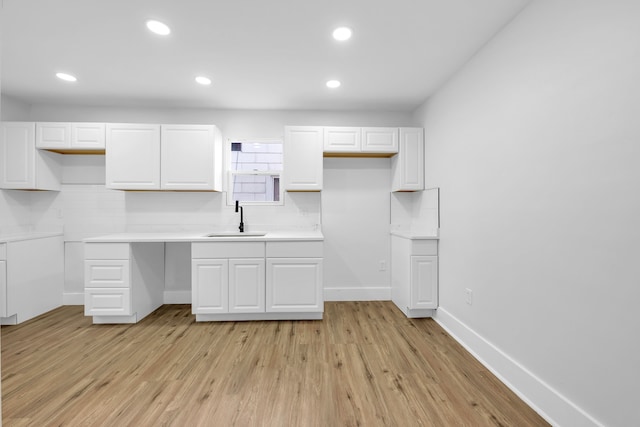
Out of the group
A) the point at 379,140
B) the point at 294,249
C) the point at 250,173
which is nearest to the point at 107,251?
the point at 250,173

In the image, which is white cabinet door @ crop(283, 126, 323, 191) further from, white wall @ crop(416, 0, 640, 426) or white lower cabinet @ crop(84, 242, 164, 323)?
white lower cabinet @ crop(84, 242, 164, 323)

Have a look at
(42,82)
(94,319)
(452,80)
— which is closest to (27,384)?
(94,319)

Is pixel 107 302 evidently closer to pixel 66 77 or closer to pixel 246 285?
pixel 246 285

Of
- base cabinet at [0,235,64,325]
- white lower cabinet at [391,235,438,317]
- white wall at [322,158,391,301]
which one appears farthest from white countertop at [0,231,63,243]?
white lower cabinet at [391,235,438,317]

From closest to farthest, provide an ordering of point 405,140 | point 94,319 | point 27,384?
point 27,384 → point 94,319 → point 405,140

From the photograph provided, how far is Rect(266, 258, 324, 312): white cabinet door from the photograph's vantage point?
316cm

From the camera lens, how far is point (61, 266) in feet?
12.0

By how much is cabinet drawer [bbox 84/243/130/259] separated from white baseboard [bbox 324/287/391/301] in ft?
7.50

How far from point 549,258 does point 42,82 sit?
15.2 ft

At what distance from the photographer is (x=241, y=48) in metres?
2.46

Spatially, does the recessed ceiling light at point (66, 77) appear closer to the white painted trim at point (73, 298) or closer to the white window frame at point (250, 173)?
the white window frame at point (250, 173)

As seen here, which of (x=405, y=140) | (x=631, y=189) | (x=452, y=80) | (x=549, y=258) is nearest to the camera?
(x=631, y=189)

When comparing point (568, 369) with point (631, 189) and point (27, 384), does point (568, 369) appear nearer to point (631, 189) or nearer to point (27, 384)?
point (631, 189)

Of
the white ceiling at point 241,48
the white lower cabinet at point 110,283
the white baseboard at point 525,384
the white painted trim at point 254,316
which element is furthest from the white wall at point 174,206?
the white baseboard at point 525,384
